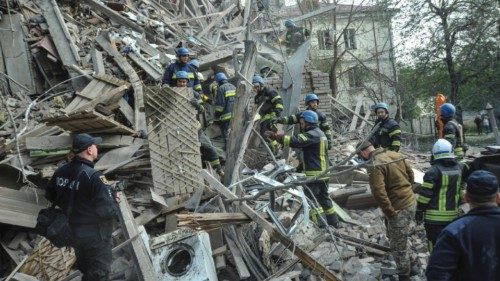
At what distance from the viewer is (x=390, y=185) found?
186 inches

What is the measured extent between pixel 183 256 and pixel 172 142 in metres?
2.09

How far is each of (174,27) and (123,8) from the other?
1.58m

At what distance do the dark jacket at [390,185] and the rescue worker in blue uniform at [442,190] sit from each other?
41 centimetres

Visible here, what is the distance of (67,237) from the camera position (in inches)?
149

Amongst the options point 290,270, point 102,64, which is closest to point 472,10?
point 102,64

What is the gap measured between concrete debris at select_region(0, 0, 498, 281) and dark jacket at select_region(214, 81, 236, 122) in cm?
45

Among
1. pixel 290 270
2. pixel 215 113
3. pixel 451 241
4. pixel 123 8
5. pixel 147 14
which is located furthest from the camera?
pixel 147 14

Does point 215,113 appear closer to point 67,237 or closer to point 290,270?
point 290,270

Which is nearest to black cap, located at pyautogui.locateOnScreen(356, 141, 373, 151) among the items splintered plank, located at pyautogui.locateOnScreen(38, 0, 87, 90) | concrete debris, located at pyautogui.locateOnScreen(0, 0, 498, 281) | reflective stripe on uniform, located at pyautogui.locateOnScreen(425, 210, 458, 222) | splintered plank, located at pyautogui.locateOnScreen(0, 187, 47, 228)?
concrete debris, located at pyautogui.locateOnScreen(0, 0, 498, 281)

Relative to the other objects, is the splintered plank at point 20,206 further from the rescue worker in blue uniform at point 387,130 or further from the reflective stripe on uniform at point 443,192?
the rescue worker in blue uniform at point 387,130

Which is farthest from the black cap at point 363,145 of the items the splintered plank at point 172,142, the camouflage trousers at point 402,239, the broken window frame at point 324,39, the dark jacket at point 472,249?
the broken window frame at point 324,39

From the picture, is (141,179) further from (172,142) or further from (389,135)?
(389,135)

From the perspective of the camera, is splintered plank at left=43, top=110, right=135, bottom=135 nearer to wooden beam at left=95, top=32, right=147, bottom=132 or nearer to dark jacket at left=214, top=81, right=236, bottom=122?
wooden beam at left=95, top=32, right=147, bottom=132

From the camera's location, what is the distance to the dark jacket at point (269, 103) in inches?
331
